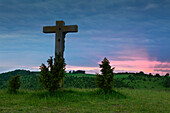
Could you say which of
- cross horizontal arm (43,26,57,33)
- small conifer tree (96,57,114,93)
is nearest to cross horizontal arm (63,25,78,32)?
cross horizontal arm (43,26,57,33)

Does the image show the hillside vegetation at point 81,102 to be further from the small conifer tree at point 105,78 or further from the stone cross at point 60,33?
the stone cross at point 60,33

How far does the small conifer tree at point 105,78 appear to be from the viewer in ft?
41.6

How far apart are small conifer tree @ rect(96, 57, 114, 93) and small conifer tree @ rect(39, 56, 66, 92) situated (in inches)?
113

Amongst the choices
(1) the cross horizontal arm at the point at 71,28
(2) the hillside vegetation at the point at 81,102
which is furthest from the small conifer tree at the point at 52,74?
(1) the cross horizontal arm at the point at 71,28

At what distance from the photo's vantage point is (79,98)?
1133cm

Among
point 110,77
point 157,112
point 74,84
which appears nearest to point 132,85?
point 74,84

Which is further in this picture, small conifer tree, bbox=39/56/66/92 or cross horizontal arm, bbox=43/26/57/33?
cross horizontal arm, bbox=43/26/57/33

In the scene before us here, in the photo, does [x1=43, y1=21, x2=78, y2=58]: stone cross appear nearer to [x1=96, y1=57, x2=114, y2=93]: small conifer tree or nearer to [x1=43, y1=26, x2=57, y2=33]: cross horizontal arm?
[x1=43, y1=26, x2=57, y2=33]: cross horizontal arm

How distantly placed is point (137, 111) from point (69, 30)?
8.15 m

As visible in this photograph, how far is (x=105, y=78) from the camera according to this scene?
12.7m

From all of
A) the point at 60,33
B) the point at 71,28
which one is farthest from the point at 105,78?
the point at 60,33

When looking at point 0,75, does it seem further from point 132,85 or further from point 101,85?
point 101,85

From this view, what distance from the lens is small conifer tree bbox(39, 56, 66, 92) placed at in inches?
469

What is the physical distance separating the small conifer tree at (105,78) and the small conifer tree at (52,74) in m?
2.87
